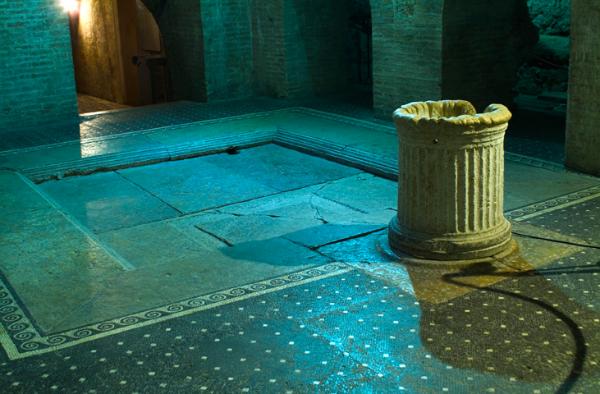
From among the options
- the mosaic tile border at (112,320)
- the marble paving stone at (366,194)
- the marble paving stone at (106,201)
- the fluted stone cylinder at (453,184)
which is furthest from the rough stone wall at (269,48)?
the mosaic tile border at (112,320)

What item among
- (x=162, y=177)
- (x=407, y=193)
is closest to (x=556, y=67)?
(x=162, y=177)

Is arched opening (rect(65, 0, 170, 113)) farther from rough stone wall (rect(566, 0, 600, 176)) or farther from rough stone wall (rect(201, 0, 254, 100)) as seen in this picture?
rough stone wall (rect(566, 0, 600, 176))

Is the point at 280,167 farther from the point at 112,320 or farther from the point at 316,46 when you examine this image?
the point at 112,320

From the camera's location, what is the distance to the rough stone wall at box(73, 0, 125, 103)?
14.4m

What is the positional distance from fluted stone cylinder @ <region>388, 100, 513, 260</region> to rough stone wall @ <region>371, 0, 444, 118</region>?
4.07 meters

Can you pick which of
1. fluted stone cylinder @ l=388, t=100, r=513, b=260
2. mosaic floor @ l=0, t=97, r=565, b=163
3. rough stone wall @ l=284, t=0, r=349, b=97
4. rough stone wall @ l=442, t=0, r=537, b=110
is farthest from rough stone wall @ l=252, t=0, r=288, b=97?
fluted stone cylinder @ l=388, t=100, r=513, b=260

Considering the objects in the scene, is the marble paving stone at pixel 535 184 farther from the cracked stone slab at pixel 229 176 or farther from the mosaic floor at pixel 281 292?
the cracked stone slab at pixel 229 176

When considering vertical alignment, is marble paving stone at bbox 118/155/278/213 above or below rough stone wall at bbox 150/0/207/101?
below

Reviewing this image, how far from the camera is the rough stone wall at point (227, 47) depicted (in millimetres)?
12234

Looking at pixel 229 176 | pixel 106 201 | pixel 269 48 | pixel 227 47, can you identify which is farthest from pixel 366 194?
pixel 227 47

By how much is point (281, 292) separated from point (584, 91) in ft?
12.8

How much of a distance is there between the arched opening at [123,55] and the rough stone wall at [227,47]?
4.42 feet

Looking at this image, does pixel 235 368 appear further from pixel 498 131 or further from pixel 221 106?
pixel 221 106

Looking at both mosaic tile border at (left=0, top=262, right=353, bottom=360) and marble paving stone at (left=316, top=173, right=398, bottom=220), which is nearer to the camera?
mosaic tile border at (left=0, top=262, right=353, bottom=360)
